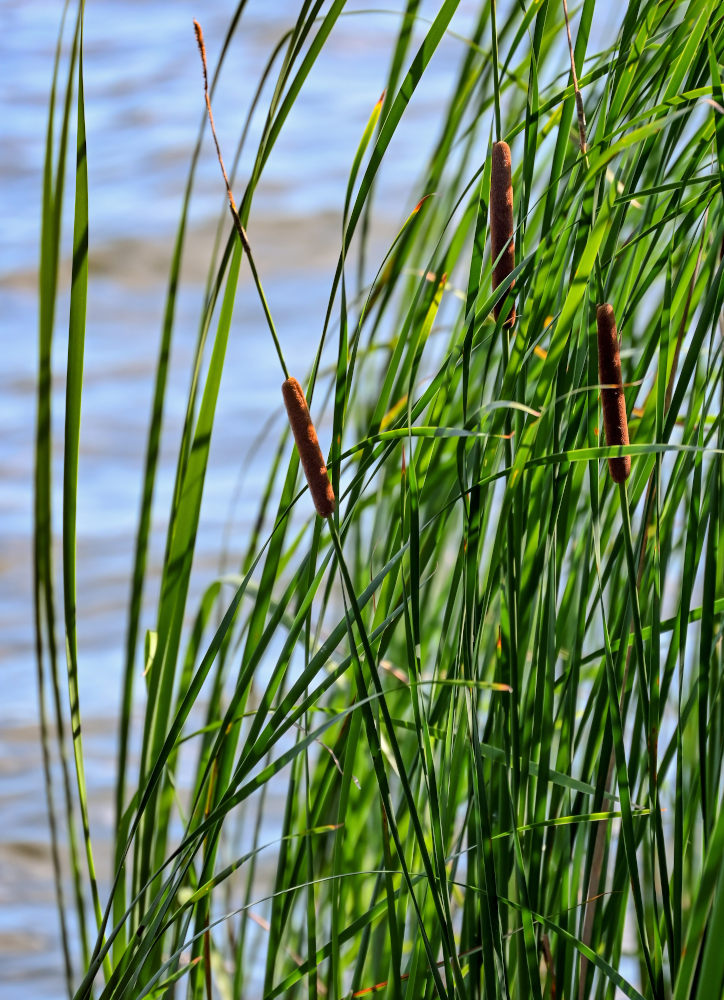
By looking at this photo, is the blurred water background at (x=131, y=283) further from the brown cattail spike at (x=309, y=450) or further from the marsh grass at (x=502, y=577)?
the brown cattail spike at (x=309, y=450)

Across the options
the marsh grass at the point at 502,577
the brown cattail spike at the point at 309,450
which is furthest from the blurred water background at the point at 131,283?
the brown cattail spike at the point at 309,450

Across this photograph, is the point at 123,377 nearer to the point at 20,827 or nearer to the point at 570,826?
the point at 20,827

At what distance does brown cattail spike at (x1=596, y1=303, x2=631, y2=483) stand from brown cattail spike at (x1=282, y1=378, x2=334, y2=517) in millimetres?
58

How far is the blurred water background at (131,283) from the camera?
110cm

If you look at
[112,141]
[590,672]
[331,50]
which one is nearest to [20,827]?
[590,672]

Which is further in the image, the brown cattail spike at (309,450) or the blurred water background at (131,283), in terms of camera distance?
the blurred water background at (131,283)

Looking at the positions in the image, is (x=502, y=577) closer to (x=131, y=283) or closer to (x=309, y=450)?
(x=309, y=450)

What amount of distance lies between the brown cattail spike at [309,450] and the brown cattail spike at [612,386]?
0.06m

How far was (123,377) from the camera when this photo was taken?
1.56 meters

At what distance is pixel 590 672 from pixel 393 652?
0.47ft

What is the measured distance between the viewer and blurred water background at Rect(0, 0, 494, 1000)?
43.1 inches

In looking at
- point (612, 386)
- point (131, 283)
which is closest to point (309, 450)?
point (612, 386)

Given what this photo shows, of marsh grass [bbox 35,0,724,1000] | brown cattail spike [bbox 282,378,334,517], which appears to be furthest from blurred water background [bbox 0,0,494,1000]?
brown cattail spike [bbox 282,378,334,517]

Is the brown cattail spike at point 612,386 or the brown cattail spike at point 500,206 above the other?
the brown cattail spike at point 500,206
